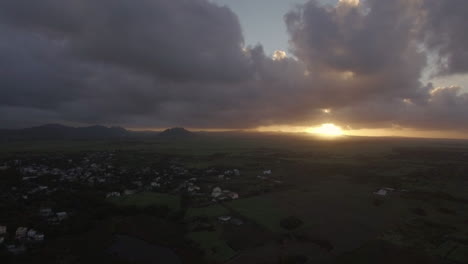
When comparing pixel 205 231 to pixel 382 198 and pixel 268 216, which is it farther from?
pixel 382 198

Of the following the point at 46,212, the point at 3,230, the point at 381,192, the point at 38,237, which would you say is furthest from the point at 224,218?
the point at 381,192

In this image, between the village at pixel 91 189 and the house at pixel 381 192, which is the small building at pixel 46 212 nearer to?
the village at pixel 91 189

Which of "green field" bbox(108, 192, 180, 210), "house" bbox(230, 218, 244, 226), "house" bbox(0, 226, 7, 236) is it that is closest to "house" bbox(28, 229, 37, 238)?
"house" bbox(0, 226, 7, 236)

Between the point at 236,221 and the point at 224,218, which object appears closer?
the point at 236,221

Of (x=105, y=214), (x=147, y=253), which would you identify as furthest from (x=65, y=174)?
(x=147, y=253)

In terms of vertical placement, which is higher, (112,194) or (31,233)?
(112,194)

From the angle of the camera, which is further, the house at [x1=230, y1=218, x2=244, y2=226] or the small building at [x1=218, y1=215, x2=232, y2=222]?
the small building at [x1=218, y1=215, x2=232, y2=222]

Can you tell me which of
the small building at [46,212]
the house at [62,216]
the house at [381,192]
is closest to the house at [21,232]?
the house at [62,216]

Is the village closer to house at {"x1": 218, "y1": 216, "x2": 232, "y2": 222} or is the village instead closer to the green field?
house at {"x1": 218, "y1": 216, "x2": 232, "y2": 222}

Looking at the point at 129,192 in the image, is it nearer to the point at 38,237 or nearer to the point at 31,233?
the point at 31,233

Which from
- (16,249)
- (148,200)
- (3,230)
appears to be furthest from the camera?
(148,200)

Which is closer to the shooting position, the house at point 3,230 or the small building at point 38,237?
the small building at point 38,237
